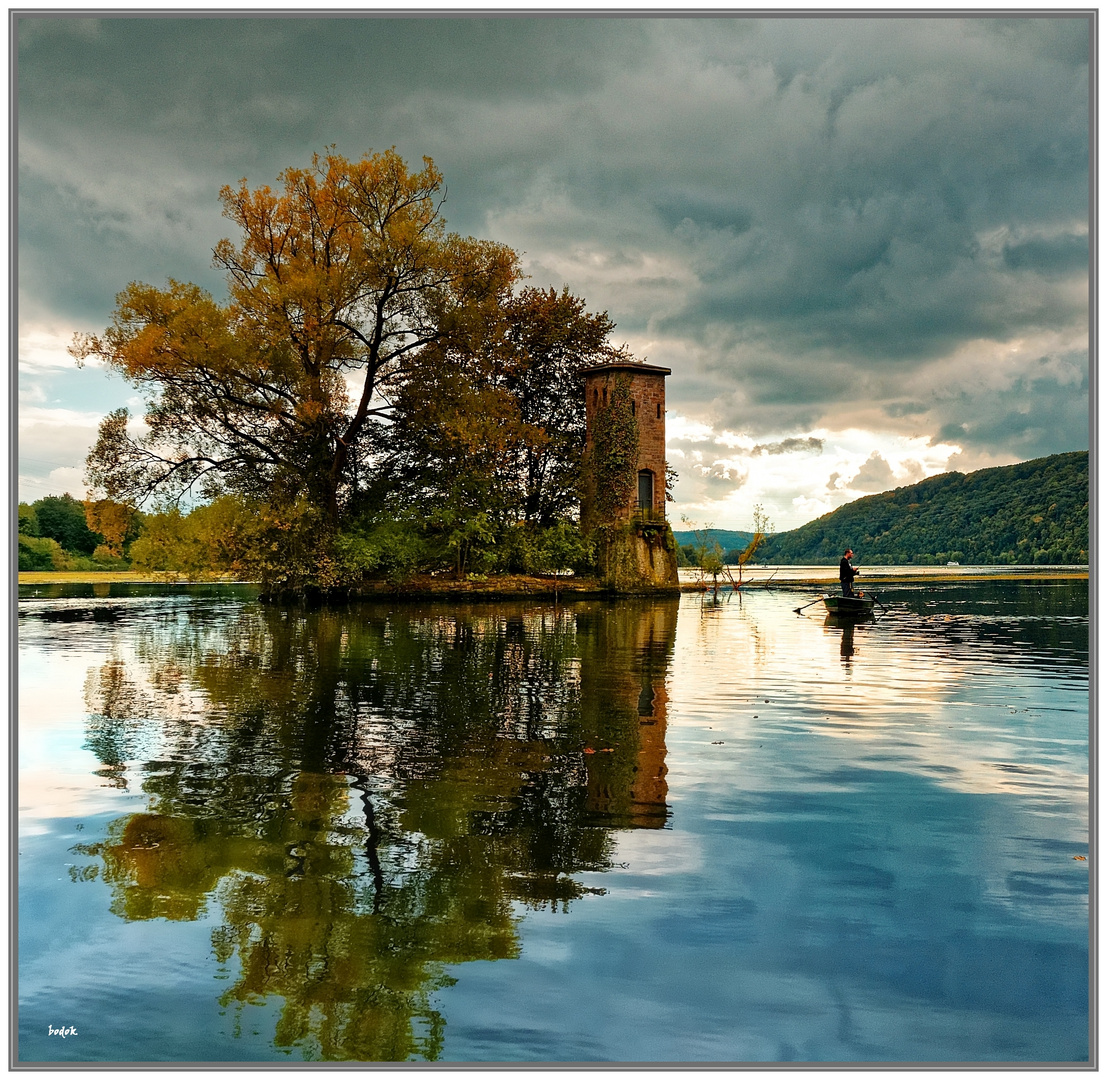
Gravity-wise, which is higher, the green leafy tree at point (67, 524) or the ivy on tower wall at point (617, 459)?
the ivy on tower wall at point (617, 459)

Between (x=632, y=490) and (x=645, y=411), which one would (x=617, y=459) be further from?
(x=645, y=411)

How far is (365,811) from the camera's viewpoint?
21.8ft

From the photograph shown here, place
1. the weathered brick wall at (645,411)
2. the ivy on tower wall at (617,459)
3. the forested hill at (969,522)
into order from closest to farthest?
the forested hill at (969,522)
the ivy on tower wall at (617,459)
the weathered brick wall at (645,411)

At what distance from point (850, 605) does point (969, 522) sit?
13652 mm

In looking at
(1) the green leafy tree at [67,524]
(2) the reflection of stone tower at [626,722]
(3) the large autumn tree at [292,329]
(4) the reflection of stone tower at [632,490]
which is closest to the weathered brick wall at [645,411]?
(4) the reflection of stone tower at [632,490]

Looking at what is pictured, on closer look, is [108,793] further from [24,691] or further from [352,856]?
[24,691]

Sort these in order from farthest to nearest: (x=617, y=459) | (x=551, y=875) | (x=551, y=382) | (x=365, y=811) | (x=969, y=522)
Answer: (x=551, y=382), (x=617, y=459), (x=969, y=522), (x=365, y=811), (x=551, y=875)

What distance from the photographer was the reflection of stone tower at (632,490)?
37656 mm

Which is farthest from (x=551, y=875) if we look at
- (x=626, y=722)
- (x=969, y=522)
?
(x=969, y=522)

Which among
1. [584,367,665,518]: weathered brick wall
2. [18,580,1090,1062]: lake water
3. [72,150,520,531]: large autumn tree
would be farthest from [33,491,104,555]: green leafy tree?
[18,580,1090,1062]: lake water

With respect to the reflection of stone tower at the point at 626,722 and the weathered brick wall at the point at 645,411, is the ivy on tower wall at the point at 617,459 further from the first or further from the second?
the reflection of stone tower at the point at 626,722

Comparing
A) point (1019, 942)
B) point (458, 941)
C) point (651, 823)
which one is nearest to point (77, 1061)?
point (458, 941)

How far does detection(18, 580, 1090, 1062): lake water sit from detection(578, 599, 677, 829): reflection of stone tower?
0.06 metres

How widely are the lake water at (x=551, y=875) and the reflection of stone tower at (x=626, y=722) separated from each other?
56 mm
